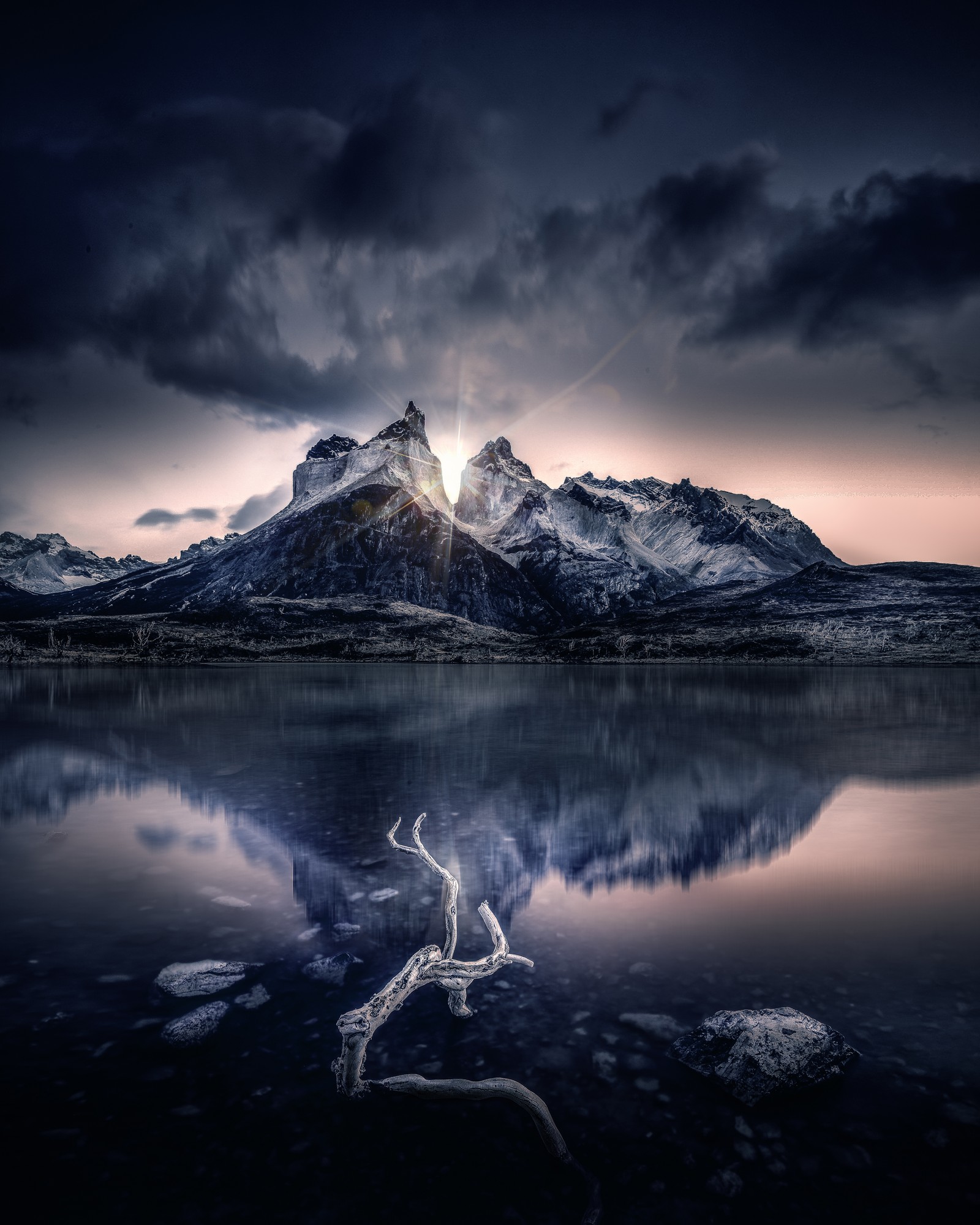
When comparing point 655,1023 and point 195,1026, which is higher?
point 195,1026

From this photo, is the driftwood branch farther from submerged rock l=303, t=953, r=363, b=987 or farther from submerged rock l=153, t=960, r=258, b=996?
submerged rock l=153, t=960, r=258, b=996

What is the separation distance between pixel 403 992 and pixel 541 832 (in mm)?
10748

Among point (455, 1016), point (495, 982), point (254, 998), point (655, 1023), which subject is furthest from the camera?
point (495, 982)

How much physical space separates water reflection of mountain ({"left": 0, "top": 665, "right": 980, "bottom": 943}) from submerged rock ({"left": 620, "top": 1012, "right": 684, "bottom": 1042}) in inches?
181

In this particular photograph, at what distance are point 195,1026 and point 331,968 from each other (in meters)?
2.32

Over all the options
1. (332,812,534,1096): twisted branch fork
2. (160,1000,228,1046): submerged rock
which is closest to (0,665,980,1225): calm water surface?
(160,1000,228,1046): submerged rock

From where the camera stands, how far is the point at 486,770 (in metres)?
29.8

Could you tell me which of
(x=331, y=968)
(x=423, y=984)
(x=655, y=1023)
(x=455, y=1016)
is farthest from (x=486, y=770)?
(x=655, y=1023)

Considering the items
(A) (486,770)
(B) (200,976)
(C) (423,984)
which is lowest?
(A) (486,770)

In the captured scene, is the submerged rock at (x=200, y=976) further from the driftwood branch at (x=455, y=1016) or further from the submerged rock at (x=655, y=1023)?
the submerged rock at (x=655, y=1023)

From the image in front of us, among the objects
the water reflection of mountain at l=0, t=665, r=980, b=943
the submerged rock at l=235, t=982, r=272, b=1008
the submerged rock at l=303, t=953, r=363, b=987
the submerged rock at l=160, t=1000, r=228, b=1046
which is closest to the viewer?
the submerged rock at l=160, t=1000, r=228, b=1046

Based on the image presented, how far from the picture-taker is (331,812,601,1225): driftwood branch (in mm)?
7023

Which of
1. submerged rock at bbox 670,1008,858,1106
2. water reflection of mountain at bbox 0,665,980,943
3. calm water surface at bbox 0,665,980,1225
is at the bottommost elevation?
water reflection of mountain at bbox 0,665,980,943

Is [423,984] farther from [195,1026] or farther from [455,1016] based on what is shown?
[195,1026]
